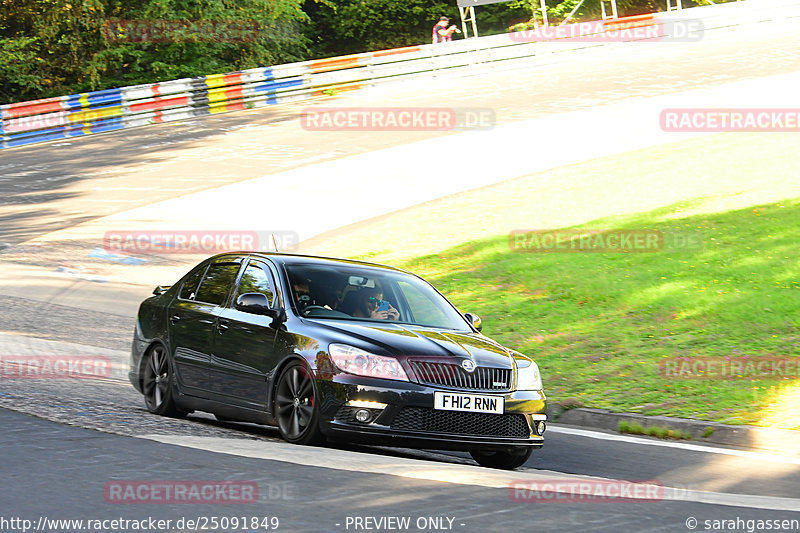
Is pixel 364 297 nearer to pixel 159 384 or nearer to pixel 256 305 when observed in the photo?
pixel 256 305

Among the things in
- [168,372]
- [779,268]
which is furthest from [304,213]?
Result: [168,372]

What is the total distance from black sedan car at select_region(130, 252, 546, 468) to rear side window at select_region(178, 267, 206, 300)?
2 centimetres

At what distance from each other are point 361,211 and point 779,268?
11.3 metres

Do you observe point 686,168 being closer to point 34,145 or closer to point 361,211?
point 361,211

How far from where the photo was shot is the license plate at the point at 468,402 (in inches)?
307

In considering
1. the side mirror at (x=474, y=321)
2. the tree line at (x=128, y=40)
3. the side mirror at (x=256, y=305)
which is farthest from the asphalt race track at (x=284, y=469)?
the tree line at (x=128, y=40)

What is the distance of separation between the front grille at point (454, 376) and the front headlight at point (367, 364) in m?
0.12

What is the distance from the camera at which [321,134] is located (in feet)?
103

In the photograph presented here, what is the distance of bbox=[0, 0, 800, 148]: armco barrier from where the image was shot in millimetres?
33156

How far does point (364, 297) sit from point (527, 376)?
151cm

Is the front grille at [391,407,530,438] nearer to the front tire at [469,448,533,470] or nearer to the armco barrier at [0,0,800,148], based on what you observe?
the front tire at [469,448,533,470]

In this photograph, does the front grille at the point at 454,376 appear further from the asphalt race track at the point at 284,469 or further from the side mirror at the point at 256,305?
the side mirror at the point at 256,305

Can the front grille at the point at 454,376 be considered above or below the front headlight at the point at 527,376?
above

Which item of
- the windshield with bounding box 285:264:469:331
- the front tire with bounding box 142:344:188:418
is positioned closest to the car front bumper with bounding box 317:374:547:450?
the windshield with bounding box 285:264:469:331
